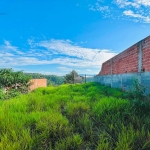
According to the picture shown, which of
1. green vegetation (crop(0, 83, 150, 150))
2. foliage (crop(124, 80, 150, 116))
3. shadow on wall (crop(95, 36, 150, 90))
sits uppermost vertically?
shadow on wall (crop(95, 36, 150, 90))

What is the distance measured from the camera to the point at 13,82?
6797mm

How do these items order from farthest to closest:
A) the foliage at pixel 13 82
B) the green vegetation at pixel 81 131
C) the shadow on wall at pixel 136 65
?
1. the foliage at pixel 13 82
2. the shadow on wall at pixel 136 65
3. the green vegetation at pixel 81 131

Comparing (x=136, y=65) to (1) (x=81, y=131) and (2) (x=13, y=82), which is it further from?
(2) (x=13, y=82)

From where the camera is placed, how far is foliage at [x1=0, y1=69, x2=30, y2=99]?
639 centimetres

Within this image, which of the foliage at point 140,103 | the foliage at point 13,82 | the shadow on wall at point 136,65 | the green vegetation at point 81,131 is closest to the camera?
the green vegetation at point 81,131

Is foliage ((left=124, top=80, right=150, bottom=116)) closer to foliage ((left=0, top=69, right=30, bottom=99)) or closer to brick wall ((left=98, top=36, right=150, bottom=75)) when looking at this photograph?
brick wall ((left=98, top=36, right=150, bottom=75))

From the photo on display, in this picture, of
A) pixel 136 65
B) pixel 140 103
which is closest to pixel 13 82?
pixel 136 65

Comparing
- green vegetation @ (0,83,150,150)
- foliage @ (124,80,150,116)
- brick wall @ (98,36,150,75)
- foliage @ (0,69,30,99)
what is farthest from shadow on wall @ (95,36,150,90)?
foliage @ (0,69,30,99)

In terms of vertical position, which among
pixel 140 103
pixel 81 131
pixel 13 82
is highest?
pixel 13 82

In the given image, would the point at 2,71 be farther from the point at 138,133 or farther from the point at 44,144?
the point at 138,133

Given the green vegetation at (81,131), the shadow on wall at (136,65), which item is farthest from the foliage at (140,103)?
the shadow on wall at (136,65)

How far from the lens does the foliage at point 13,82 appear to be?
251 inches

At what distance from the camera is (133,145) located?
1.64 metres

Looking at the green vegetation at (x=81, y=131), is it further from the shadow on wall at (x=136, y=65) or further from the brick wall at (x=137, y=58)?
the brick wall at (x=137, y=58)
